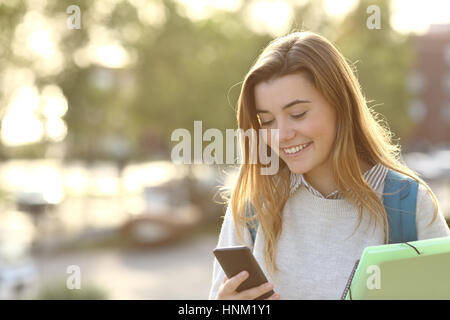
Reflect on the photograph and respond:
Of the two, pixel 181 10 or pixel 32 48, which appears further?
pixel 181 10

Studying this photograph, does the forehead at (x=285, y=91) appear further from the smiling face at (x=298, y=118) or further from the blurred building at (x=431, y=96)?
the blurred building at (x=431, y=96)

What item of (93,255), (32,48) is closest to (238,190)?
(32,48)

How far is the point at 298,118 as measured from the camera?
171 cm

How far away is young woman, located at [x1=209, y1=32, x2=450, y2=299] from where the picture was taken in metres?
1.69

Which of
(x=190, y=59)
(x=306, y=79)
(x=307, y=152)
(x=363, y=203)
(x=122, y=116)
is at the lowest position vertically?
(x=363, y=203)

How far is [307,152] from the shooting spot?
175cm

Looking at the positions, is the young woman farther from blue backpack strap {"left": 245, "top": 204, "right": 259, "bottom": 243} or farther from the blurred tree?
the blurred tree

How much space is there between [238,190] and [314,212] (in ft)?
0.91

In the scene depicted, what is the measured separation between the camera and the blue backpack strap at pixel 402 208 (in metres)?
1.60

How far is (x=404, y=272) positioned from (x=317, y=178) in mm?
580

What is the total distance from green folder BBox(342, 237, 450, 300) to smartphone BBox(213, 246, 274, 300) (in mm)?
265

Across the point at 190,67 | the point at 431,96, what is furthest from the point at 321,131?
the point at 431,96
